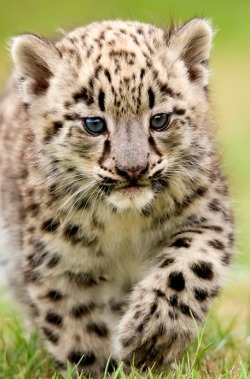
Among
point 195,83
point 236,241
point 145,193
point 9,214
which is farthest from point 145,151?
point 9,214

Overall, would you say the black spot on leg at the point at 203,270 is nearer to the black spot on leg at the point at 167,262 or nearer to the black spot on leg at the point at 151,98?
the black spot on leg at the point at 167,262

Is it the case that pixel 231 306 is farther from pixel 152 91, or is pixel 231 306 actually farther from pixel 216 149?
pixel 152 91

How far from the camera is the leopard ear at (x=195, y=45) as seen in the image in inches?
248

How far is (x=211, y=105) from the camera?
6.57 meters

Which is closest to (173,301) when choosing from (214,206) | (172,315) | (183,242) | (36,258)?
(172,315)

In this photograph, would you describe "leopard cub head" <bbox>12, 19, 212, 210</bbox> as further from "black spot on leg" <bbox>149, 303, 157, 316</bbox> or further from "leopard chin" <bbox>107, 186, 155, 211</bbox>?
"black spot on leg" <bbox>149, 303, 157, 316</bbox>

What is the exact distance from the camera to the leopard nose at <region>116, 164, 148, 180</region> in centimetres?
564

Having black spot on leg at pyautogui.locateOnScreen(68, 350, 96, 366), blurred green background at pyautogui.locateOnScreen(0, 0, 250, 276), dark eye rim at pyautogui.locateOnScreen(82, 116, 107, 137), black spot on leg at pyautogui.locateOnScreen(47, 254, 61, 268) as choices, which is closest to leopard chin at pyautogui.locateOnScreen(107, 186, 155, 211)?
dark eye rim at pyautogui.locateOnScreen(82, 116, 107, 137)

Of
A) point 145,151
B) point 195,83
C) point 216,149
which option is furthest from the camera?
point 216,149

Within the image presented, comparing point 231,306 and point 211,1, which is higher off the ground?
point 211,1

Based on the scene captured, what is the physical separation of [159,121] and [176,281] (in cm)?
83

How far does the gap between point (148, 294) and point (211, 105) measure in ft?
4.00

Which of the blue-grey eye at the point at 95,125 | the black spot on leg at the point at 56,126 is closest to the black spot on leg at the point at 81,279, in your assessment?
the black spot on leg at the point at 56,126

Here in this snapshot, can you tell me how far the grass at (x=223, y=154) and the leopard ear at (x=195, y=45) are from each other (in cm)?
67
